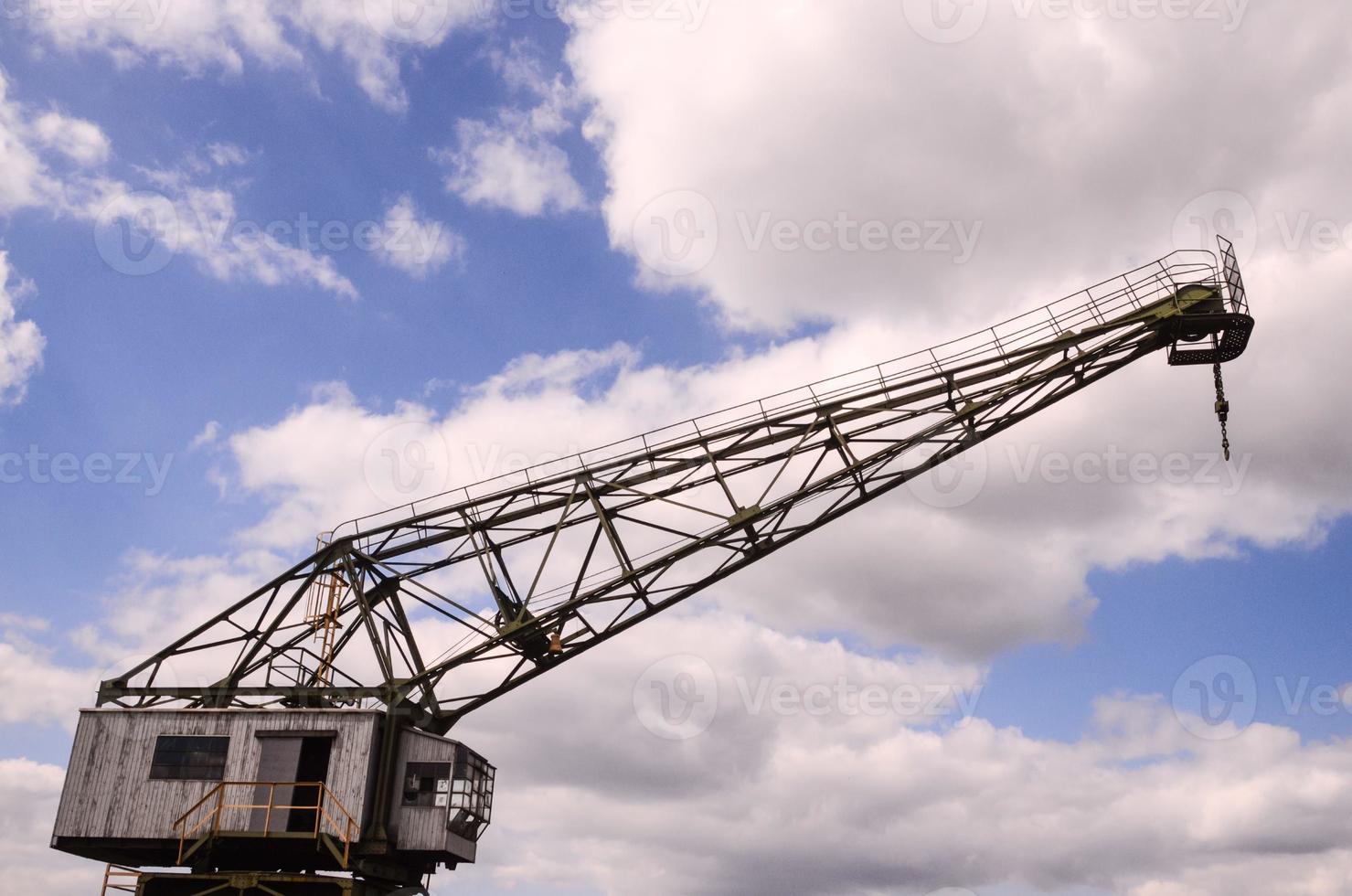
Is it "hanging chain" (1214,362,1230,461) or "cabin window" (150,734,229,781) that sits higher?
"hanging chain" (1214,362,1230,461)

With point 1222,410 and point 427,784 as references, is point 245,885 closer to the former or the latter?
point 427,784

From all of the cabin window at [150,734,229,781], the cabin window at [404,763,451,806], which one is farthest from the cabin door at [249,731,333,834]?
the cabin window at [404,763,451,806]

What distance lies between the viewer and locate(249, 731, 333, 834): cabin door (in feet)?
87.9

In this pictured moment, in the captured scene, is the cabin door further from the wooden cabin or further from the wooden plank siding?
the wooden plank siding

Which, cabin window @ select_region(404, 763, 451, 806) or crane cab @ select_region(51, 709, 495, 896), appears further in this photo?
cabin window @ select_region(404, 763, 451, 806)

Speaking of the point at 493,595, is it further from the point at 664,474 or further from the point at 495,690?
the point at 664,474

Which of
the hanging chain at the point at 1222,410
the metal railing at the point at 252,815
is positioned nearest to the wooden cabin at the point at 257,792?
the metal railing at the point at 252,815

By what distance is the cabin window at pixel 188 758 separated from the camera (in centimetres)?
2758

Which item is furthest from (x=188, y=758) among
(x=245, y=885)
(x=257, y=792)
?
(x=245, y=885)

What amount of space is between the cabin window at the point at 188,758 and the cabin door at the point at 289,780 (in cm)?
99

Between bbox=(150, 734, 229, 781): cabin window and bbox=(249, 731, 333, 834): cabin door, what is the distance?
3.26ft

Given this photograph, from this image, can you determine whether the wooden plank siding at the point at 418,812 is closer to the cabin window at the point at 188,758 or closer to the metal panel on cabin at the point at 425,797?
the metal panel on cabin at the point at 425,797

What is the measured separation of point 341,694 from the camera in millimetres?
29047

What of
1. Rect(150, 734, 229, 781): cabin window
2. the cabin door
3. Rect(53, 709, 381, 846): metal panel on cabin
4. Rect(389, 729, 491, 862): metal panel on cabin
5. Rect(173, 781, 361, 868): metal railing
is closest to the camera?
Rect(173, 781, 361, 868): metal railing
